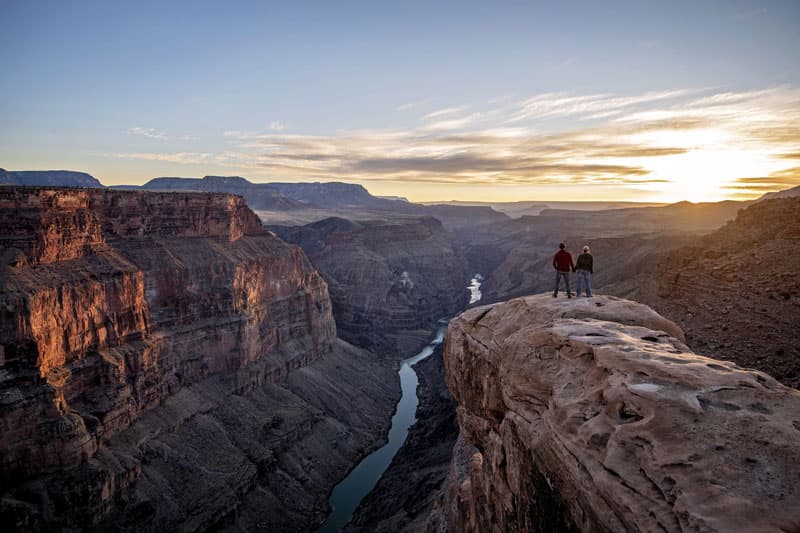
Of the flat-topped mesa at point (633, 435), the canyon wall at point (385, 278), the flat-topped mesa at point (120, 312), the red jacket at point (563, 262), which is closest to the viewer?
the flat-topped mesa at point (633, 435)

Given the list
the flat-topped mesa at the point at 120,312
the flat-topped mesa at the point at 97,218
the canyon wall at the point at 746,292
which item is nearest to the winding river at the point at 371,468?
the flat-topped mesa at the point at 120,312

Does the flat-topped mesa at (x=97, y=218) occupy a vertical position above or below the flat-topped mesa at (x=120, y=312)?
above

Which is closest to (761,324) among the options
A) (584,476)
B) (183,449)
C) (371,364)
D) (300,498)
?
(584,476)

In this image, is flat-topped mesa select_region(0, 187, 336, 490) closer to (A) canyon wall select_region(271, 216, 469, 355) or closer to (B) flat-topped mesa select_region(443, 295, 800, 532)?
(B) flat-topped mesa select_region(443, 295, 800, 532)

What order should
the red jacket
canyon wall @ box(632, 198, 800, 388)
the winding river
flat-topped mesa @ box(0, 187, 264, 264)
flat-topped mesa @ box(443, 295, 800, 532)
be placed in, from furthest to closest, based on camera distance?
1. the winding river
2. flat-topped mesa @ box(0, 187, 264, 264)
3. canyon wall @ box(632, 198, 800, 388)
4. the red jacket
5. flat-topped mesa @ box(443, 295, 800, 532)

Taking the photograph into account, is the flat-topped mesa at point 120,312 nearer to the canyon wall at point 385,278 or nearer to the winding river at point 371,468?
the winding river at point 371,468

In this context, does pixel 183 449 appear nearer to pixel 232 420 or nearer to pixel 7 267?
pixel 232 420

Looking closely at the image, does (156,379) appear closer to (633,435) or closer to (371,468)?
(371,468)

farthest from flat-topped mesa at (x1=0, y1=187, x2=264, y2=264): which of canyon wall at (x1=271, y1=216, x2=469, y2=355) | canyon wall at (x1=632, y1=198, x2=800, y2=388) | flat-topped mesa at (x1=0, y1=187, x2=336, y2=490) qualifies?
canyon wall at (x1=632, y1=198, x2=800, y2=388)
